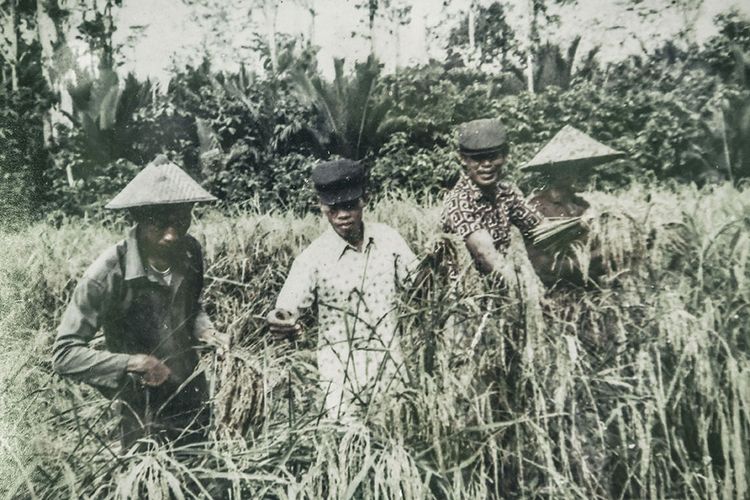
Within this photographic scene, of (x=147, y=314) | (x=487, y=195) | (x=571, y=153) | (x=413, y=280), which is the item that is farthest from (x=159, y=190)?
(x=571, y=153)

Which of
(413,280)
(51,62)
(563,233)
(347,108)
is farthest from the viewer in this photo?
(347,108)

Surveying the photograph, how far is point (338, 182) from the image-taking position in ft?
7.82

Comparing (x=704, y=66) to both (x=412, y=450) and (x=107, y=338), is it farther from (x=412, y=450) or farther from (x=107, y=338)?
(x=107, y=338)

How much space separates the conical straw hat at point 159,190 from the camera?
2.24 m

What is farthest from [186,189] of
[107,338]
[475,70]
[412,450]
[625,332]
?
[475,70]

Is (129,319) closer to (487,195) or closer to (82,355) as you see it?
(82,355)

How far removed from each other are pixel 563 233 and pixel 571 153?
3.39 ft

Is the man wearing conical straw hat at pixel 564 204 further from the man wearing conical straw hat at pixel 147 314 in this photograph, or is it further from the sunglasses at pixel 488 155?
the man wearing conical straw hat at pixel 147 314

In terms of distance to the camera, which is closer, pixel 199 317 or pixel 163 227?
pixel 163 227

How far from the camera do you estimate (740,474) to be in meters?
1.44

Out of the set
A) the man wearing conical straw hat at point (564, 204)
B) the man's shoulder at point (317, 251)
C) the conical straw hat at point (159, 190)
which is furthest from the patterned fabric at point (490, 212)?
the conical straw hat at point (159, 190)

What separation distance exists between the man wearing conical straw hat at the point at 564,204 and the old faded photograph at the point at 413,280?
0.04 ft

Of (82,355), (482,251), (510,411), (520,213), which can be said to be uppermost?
(520,213)

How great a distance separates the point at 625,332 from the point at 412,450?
0.68 m
